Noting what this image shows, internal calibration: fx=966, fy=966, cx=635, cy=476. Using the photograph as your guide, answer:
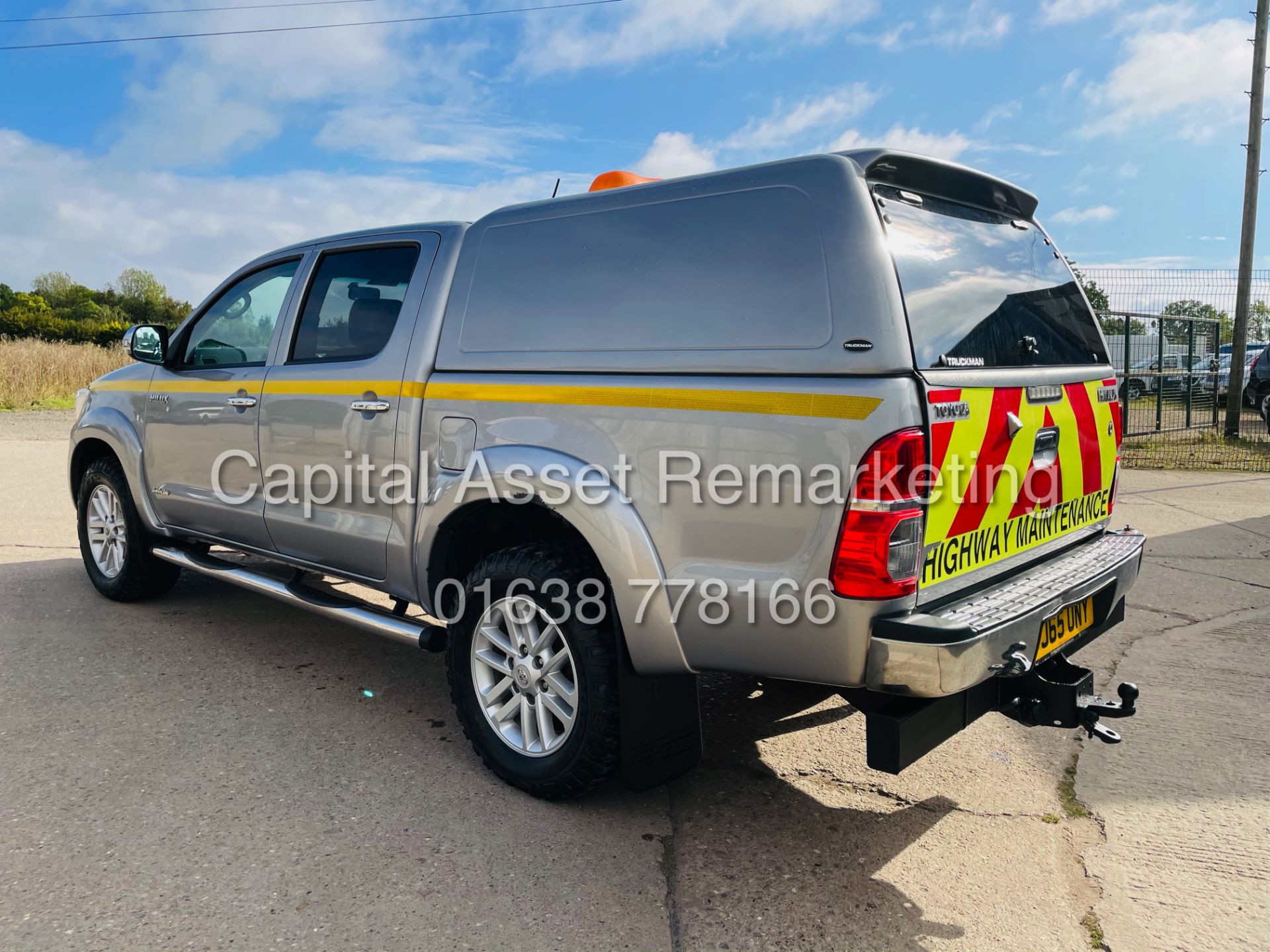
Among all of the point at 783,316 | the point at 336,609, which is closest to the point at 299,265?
the point at 336,609

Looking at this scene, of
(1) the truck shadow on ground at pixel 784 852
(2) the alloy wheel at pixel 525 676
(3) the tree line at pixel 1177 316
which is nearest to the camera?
(1) the truck shadow on ground at pixel 784 852

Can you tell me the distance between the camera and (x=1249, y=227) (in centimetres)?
1396

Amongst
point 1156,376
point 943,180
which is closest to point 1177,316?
point 1156,376

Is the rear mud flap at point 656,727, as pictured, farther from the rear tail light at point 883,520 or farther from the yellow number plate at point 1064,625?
the yellow number plate at point 1064,625

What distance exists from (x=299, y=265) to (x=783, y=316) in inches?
104

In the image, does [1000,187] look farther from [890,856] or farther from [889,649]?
[890,856]

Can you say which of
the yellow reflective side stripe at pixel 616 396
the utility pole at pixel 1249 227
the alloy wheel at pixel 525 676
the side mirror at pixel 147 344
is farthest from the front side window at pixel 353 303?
Answer: the utility pole at pixel 1249 227

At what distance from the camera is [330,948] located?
2.43m

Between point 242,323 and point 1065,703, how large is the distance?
3915 mm

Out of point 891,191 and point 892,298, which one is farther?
point 891,191

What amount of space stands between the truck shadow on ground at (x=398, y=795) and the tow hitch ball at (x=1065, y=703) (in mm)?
524

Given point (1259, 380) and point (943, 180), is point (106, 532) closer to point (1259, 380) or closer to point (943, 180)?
point (943, 180)

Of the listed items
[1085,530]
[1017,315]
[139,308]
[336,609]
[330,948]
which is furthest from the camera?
[139,308]

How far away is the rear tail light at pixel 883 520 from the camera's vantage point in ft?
8.00
